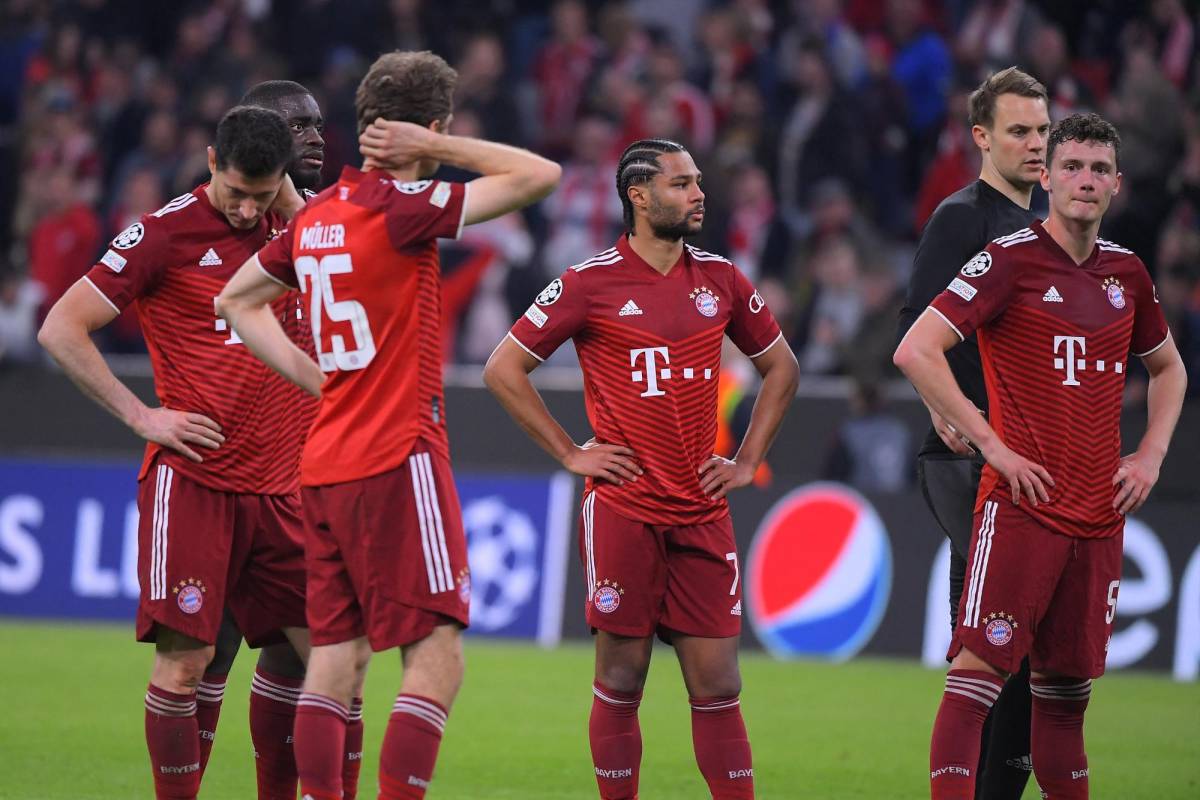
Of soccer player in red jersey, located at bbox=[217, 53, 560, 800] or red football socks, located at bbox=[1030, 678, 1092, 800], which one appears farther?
red football socks, located at bbox=[1030, 678, 1092, 800]

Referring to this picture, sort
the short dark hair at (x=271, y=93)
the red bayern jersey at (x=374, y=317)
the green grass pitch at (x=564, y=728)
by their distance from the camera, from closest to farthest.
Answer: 1. the red bayern jersey at (x=374, y=317)
2. the short dark hair at (x=271, y=93)
3. the green grass pitch at (x=564, y=728)

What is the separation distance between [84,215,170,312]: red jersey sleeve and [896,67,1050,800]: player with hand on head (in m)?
2.87

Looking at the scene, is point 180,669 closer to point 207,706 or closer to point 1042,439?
point 207,706

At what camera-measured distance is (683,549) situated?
663 cm

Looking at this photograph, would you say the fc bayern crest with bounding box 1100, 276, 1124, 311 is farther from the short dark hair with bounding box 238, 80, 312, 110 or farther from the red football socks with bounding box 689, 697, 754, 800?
the short dark hair with bounding box 238, 80, 312, 110

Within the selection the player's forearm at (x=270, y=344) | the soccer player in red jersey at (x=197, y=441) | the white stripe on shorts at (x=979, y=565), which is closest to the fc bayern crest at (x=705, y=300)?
the white stripe on shorts at (x=979, y=565)

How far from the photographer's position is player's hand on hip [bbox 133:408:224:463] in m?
6.50

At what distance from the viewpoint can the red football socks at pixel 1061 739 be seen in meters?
6.51

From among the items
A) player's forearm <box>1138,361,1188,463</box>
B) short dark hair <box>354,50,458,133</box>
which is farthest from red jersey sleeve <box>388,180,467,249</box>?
player's forearm <box>1138,361,1188,463</box>

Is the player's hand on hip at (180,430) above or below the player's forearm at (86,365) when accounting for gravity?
below

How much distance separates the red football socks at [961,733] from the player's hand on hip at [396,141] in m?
2.64

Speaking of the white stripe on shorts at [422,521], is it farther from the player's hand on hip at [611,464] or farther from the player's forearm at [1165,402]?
the player's forearm at [1165,402]

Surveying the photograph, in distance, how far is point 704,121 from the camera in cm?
1648

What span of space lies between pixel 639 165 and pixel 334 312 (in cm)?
157
